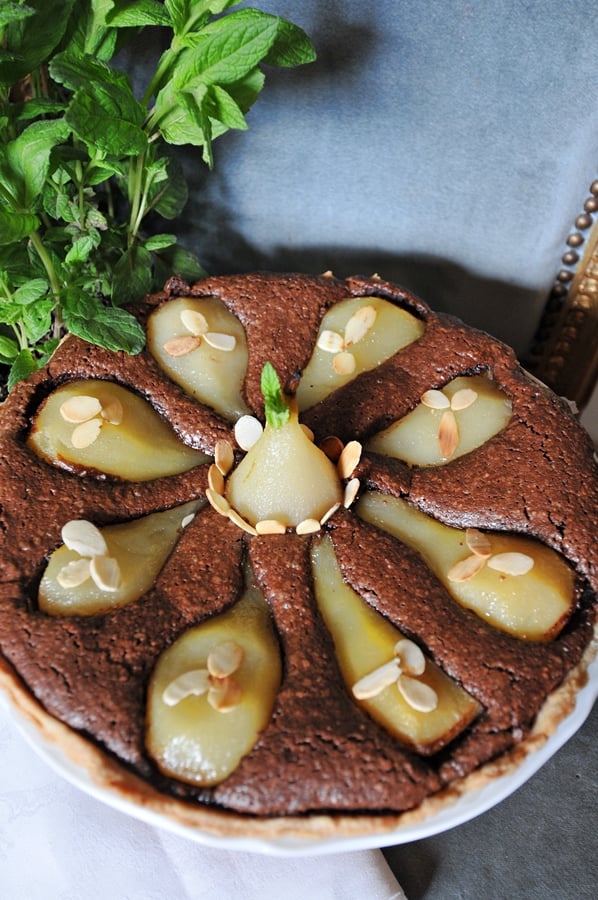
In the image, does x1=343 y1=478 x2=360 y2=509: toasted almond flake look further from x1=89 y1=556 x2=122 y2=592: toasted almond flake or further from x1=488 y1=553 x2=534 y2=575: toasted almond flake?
x1=89 y1=556 x2=122 y2=592: toasted almond flake

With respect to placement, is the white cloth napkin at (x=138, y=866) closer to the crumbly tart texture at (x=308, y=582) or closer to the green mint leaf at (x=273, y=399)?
the crumbly tart texture at (x=308, y=582)

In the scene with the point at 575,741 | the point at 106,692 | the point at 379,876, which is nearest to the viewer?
the point at 106,692

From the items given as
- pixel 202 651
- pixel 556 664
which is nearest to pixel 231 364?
pixel 202 651

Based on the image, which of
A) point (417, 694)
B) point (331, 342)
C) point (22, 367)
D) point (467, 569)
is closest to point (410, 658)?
point (417, 694)

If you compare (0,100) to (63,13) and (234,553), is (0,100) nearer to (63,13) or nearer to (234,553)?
(63,13)

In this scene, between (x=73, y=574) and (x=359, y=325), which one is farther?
(x=359, y=325)

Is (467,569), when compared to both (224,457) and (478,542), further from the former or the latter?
(224,457)

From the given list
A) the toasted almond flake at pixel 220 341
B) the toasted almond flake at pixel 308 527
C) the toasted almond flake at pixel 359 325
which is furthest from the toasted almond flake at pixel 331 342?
the toasted almond flake at pixel 308 527
